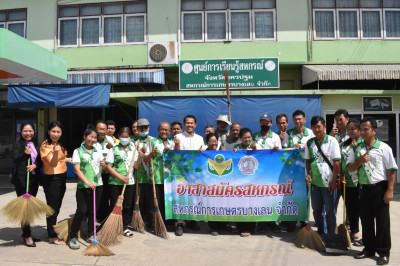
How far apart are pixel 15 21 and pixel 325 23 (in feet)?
36.7

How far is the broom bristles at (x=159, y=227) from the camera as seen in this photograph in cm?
501

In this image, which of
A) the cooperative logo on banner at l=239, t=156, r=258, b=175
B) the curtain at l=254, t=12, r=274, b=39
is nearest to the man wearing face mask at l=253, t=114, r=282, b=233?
the cooperative logo on banner at l=239, t=156, r=258, b=175

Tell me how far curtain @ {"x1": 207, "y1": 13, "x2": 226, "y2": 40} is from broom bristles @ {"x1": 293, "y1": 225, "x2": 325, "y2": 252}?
27.9 feet

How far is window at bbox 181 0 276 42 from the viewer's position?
453 inches

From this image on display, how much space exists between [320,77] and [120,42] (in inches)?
272

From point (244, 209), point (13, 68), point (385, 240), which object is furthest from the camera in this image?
point (13, 68)

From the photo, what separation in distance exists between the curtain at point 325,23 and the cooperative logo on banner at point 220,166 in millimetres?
8323

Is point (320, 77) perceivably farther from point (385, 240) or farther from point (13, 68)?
point (13, 68)

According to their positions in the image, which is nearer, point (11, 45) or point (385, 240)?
point (385, 240)

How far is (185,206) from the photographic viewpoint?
206 inches

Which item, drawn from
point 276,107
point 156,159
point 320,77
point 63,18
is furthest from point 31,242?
point 63,18

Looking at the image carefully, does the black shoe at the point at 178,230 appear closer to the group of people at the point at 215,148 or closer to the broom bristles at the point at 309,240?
the group of people at the point at 215,148

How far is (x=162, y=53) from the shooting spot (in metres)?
11.2

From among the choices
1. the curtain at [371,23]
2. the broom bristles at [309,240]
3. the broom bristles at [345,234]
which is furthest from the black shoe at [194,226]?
the curtain at [371,23]
